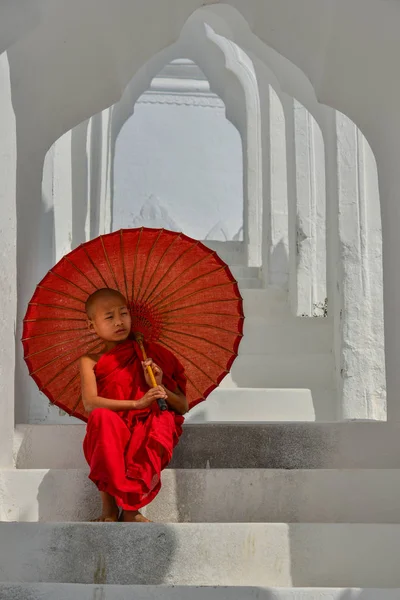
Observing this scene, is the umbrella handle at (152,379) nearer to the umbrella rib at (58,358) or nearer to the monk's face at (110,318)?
the monk's face at (110,318)

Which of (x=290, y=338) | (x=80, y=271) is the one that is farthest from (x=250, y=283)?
(x=80, y=271)

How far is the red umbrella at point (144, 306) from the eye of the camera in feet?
14.2

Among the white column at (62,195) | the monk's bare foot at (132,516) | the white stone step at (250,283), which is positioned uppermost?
the white column at (62,195)

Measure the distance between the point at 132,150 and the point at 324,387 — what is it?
21.8ft

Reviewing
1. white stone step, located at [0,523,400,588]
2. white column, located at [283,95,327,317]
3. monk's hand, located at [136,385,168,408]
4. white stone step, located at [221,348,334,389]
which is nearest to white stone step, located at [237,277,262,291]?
white column, located at [283,95,327,317]

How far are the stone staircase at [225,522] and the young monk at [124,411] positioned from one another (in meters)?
0.21

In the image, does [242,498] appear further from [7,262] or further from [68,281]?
[7,262]

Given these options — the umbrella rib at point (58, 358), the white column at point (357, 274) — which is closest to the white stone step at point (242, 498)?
the umbrella rib at point (58, 358)

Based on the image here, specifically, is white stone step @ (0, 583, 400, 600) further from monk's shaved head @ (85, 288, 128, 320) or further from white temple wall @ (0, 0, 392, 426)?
white temple wall @ (0, 0, 392, 426)

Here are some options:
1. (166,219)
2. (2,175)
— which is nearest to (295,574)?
(2,175)

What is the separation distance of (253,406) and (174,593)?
3.72m

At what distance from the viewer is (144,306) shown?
14.4 feet

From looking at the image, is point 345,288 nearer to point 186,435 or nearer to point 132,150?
point 186,435

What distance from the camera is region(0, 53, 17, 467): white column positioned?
4445 mm
